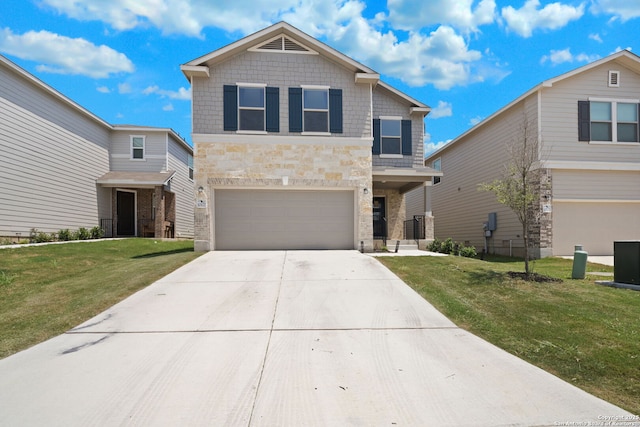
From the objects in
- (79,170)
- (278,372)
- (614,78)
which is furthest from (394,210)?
(79,170)

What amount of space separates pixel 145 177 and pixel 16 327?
50.8ft

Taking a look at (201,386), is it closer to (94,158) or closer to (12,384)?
(12,384)

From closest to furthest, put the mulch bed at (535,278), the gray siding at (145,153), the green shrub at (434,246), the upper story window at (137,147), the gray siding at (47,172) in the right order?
the mulch bed at (535,278), the gray siding at (47,172), the green shrub at (434,246), the gray siding at (145,153), the upper story window at (137,147)

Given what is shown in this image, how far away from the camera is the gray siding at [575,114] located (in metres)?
14.6

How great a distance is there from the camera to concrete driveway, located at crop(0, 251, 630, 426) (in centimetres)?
342

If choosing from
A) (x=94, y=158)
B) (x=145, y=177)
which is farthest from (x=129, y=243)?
(x=94, y=158)

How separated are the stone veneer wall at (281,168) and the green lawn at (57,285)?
81.7 inches

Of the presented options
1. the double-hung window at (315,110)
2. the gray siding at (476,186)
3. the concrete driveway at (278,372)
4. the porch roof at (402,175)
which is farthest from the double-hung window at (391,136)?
the concrete driveway at (278,372)

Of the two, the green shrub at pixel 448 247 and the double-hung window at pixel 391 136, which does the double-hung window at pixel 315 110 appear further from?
the green shrub at pixel 448 247

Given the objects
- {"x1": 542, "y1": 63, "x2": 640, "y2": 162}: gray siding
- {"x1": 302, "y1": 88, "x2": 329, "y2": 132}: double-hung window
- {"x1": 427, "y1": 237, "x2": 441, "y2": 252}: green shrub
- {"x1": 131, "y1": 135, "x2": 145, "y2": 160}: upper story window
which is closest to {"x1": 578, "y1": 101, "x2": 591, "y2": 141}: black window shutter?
{"x1": 542, "y1": 63, "x2": 640, "y2": 162}: gray siding

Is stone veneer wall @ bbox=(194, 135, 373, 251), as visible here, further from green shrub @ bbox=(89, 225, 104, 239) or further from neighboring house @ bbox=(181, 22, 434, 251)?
green shrub @ bbox=(89, 225, 104, 239)

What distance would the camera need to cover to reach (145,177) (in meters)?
20.1

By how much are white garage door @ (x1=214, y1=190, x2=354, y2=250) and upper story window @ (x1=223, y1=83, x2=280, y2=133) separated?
7.71 ft

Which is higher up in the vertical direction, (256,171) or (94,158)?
(94,158)
